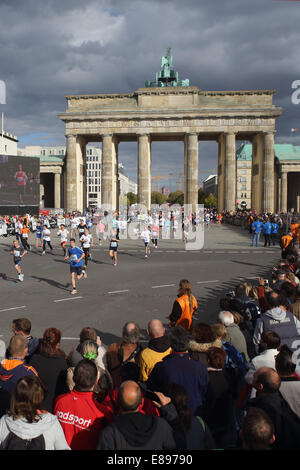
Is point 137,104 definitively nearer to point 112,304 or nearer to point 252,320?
point 112,304

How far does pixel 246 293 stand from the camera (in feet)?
27.3

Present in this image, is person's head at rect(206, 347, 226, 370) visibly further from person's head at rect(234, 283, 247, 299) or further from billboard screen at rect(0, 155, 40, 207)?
billboard screen at rect(0, 155, 40, 207)

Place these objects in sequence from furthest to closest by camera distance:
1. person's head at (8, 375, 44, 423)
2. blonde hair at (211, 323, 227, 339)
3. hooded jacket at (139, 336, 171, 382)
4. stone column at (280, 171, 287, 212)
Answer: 1. stone column at (280, 171, 287, 212)
2. blonde hair at (211, 323, 227, 339)
3. hooded jacket at (139, 336, 171, 382)
4. person's head at (8, 375, 44, 423)

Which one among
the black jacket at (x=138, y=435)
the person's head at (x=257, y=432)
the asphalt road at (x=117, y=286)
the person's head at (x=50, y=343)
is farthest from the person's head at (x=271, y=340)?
the asphalt road at (x=117, y=286)

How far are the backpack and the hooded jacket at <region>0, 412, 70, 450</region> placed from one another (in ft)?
0.07

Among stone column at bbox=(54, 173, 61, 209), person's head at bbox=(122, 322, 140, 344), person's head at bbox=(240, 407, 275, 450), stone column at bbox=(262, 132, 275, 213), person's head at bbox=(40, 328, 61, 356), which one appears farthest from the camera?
stone column at bbox=(54, 173, 61, 209)

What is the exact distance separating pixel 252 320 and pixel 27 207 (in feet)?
157

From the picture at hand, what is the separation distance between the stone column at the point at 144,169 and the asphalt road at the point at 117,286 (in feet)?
131

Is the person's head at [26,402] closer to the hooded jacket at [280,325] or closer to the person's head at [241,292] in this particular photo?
the hooded jacket at [280,325]

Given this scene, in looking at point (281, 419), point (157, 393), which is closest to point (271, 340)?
point (281, 419)

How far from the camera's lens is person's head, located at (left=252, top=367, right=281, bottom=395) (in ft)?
12.3

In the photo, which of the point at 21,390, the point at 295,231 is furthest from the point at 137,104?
the point at 21,390

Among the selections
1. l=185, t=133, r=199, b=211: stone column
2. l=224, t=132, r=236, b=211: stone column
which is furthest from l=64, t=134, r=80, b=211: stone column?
l=224, t=132, r=236, b=211: stone column
